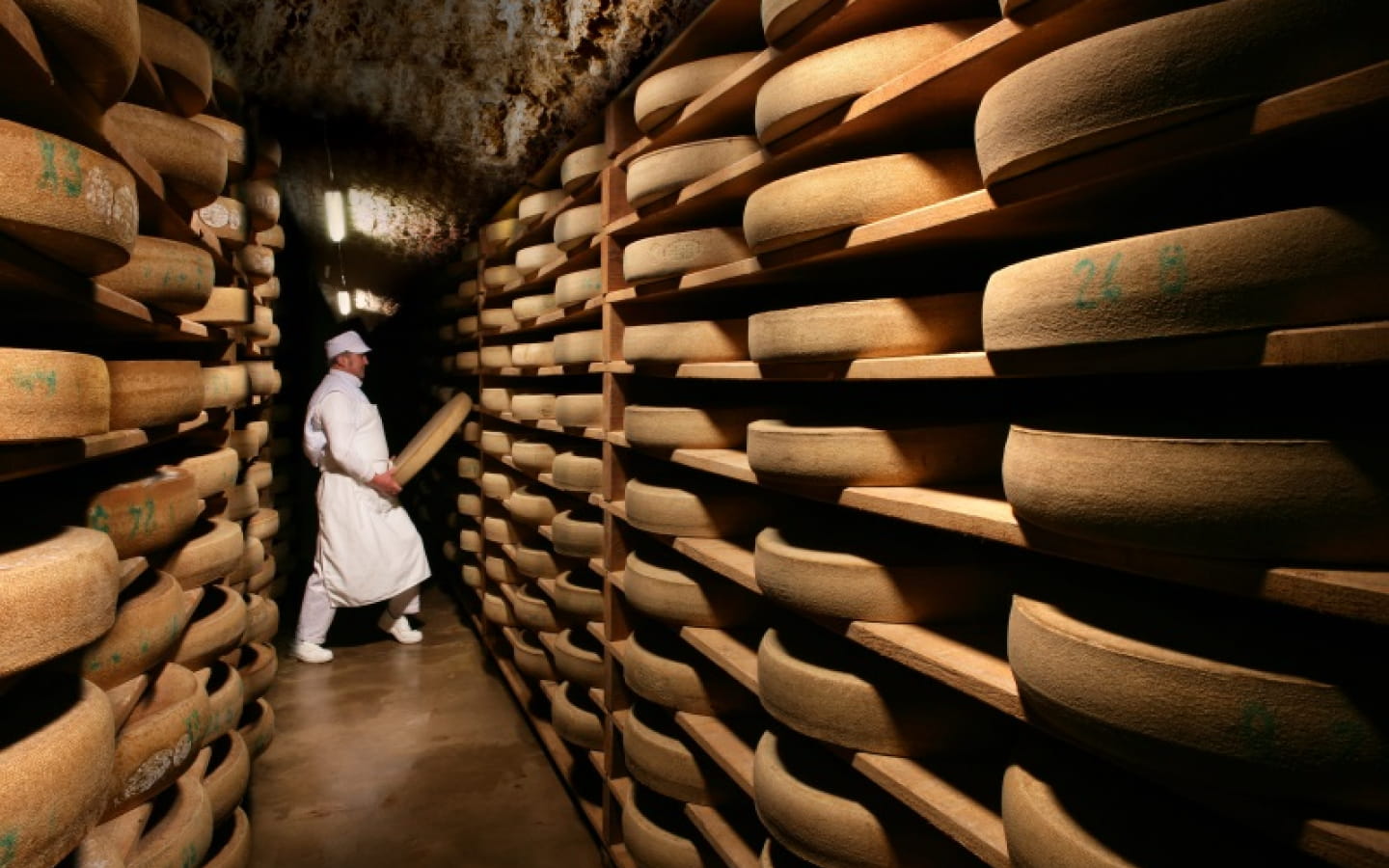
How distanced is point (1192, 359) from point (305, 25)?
11.0 feet

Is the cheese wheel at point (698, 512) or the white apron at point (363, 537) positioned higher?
the cheese wheel at point (698, 512)

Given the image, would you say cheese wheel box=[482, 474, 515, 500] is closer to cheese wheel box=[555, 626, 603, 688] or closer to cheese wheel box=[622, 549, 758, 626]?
cheese wheel box=[555, 626, 603, 688]

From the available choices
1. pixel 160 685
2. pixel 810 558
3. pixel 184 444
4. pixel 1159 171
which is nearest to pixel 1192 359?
pixel 1159 171

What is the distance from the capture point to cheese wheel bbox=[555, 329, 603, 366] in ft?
10.0

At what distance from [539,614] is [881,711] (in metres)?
2.53

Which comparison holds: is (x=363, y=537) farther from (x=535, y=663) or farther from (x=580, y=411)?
(x=580, y=411)

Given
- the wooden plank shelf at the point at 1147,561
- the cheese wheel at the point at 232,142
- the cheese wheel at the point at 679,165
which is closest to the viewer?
the wooden plank shelf at the point at 1147,561

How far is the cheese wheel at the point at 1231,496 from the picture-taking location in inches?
32.5

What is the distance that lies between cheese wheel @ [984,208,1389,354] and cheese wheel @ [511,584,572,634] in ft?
9.98

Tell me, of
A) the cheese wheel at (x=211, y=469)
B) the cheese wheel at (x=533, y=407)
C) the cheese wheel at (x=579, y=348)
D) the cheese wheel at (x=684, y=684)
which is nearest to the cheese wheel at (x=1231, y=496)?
the cheese wheel at (x=684, y=684)

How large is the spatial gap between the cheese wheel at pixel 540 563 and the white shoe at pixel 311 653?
1.85 metres

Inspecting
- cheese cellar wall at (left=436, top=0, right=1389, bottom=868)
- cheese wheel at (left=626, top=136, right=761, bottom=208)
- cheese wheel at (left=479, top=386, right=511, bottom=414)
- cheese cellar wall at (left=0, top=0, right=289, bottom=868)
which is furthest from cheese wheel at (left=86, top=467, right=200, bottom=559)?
cheese wheel at (left=479, top=386, right=511, bottom=414)

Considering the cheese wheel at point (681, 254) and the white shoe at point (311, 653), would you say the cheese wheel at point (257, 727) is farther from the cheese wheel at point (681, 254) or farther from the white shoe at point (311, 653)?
the cheese wheel at point (681, 254)

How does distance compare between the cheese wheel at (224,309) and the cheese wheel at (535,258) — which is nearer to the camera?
the cheese wheel at (224,309)
